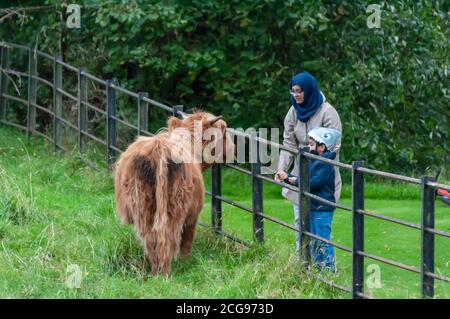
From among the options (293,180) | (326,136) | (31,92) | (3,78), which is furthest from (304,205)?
(3,78)

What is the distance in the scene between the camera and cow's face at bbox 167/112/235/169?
32.3 feet

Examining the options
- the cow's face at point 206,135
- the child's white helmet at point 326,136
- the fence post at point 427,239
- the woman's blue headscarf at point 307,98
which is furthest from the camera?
the cow's face at point 206,135

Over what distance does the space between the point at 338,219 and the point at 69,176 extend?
10.3 ft

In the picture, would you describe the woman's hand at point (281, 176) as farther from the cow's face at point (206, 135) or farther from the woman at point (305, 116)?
the cow's face at point (206, 135)

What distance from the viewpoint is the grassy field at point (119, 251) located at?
8570 millimetres

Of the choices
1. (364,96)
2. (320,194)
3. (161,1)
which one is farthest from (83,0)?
(320,194)

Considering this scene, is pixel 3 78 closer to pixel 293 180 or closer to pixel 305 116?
pixel 305 116

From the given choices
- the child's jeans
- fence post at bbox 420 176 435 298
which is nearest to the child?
the child's jeans

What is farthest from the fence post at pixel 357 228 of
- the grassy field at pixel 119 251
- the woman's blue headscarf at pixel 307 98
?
the woman's blue headscarf at pixel 307 98

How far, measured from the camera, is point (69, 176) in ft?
42.3

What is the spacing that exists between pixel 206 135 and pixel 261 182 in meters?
0.64

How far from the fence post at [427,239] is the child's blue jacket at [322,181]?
1.56 metres

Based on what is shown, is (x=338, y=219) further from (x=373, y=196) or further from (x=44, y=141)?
(x=44, y=141)

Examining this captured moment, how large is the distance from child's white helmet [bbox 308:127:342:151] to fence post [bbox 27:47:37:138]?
6.60m
